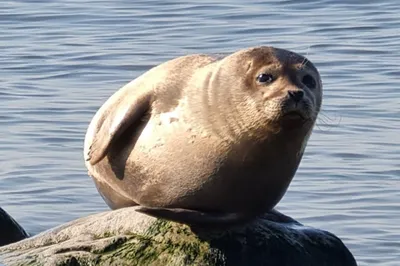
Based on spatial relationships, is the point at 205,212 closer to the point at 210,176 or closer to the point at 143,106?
the point at 210,176

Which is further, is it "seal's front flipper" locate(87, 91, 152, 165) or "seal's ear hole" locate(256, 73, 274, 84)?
"seal's front flipper" locate(87, 91, 152, 165)

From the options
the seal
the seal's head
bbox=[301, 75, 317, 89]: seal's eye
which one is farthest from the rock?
bbox=[301, 75, 317, 89]: seal's eye

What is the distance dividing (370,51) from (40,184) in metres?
5.41

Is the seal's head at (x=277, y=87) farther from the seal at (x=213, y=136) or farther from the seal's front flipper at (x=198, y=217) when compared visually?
the seal's front flipper at (x=198, y=217)

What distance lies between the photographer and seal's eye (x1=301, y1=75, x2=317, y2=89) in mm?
7688

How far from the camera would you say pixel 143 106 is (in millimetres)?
8250

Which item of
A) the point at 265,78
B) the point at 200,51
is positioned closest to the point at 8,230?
the point at 265,78

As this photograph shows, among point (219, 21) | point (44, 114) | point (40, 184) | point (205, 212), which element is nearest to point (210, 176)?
point (205, 212)

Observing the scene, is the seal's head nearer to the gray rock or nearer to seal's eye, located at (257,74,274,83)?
seal's eye, located at (257,74,274,83)

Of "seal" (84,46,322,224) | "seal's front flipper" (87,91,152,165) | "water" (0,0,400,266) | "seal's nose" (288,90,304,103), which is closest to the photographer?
"seal's nose" (288,90,304,103)

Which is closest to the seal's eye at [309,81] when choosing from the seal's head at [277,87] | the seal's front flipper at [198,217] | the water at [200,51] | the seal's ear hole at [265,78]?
the seal's head at [277,87]

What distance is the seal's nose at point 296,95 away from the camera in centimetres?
738

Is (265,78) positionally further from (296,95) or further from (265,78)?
(296,95)

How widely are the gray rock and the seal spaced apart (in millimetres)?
94
